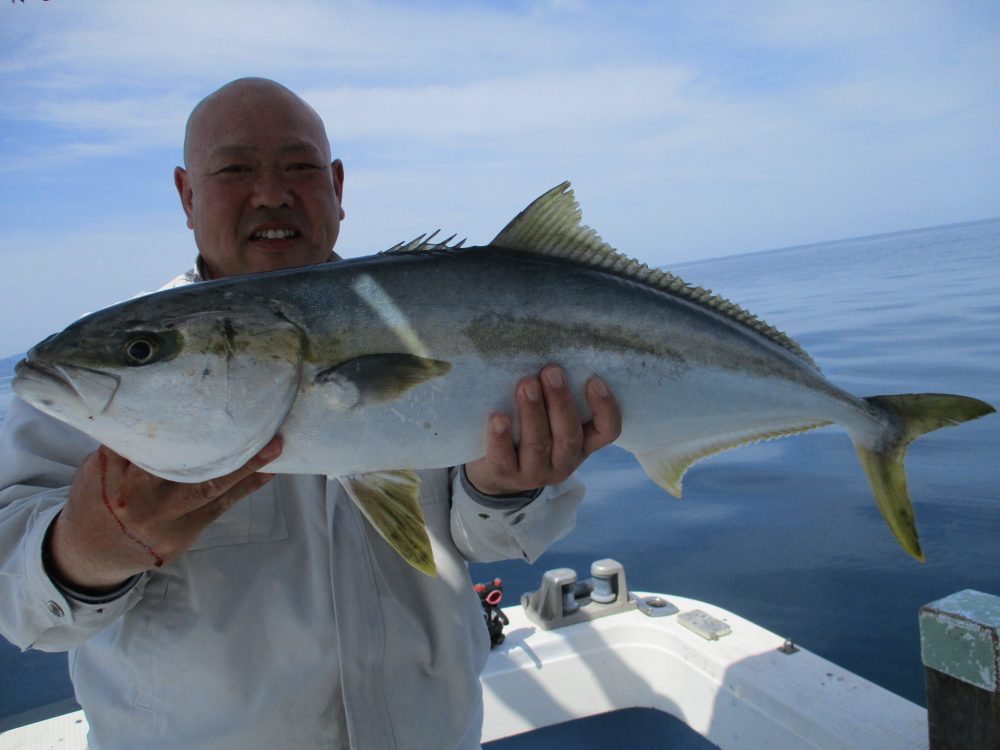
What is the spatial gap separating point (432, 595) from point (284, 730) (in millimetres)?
592

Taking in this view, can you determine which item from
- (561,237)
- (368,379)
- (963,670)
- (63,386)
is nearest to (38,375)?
(63,386)

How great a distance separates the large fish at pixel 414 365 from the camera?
5.78 feet

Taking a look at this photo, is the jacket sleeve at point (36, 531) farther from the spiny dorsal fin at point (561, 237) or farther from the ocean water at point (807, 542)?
the ocean water at point (807, 542)

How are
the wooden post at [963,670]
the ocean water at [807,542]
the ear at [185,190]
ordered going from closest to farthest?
1. the wooden post at [963,670]
2. the ear at [185,190]
3. the ocean water at [807,542]

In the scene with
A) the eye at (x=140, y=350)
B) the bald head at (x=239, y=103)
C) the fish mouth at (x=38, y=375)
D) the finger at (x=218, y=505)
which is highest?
the bald head at (x=239, y=103)

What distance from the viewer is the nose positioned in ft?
8.18

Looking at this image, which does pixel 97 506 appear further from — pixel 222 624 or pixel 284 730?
pixel 284 730

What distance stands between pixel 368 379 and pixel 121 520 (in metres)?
0.72

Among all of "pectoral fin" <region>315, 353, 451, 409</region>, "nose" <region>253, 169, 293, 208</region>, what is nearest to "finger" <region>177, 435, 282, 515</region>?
"pectoral fin" <region>315, 353, 451, 409</region>

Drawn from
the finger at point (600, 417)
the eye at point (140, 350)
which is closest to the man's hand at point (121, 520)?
the eye at point (140, 350)

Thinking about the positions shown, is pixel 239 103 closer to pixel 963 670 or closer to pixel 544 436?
pixel 544 436

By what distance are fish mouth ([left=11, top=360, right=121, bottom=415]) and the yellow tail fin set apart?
8.17ft

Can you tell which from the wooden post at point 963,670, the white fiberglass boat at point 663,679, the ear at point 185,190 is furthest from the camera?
the white fiberglass boat at point 663,679

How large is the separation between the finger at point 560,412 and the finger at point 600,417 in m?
0.05
